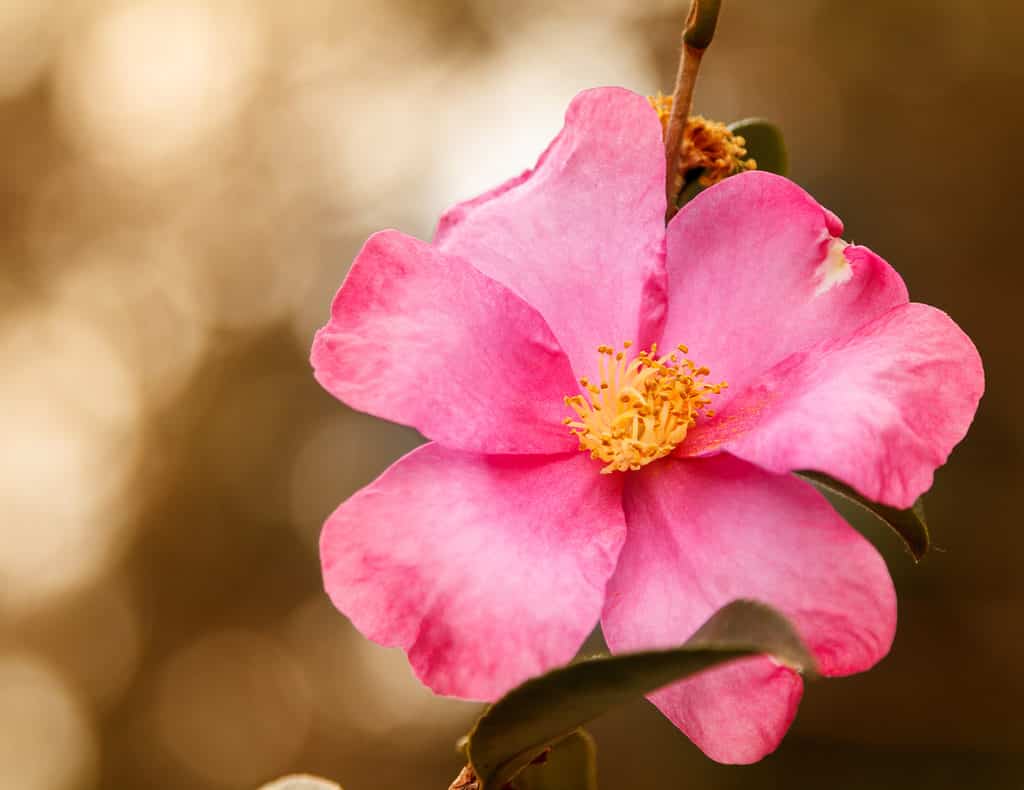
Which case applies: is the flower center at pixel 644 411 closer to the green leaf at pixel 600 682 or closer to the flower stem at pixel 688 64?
the flower stem at pixel 688 64

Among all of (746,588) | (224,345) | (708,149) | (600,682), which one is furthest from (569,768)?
(224,345)

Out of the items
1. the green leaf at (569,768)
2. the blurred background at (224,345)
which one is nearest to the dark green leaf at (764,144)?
the green leaf at (569,768)

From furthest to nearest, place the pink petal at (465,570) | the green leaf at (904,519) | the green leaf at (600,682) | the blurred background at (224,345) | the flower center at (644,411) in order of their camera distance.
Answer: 1. the blurred background at (224,345)
2. the flower center at (644,411)
3. the green leaf at (904,519)
4. the pink petal at (465,570)
5. the green leaf at (600,682)

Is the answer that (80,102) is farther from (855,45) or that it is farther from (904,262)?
(904,262)

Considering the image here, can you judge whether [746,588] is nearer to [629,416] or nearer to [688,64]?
[629,416]

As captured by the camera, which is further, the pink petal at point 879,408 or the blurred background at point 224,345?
the blurred background at point 224,345
